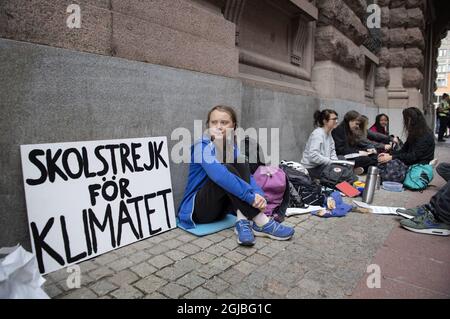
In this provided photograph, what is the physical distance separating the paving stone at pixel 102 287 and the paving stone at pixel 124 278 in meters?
0.03

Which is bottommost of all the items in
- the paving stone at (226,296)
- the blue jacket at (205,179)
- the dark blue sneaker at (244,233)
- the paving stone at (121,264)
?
the paving stone at (226,296)

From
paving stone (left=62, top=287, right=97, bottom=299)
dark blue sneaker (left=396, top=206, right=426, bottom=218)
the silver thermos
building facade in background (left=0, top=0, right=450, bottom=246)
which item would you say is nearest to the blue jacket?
building facade in background (left=0, top=0, right=450, bottom=246)

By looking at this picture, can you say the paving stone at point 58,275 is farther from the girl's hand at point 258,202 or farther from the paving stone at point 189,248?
the girl's hand at point 258,202

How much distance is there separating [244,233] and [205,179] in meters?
0.55

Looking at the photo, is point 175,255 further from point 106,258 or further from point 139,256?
point 106,258

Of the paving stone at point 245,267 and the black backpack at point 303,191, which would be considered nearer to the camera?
the paving stone at point 245,267

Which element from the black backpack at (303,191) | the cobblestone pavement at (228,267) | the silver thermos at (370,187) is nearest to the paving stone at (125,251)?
the cobblestone pavement at (228,267)

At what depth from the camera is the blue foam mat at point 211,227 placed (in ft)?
8.64

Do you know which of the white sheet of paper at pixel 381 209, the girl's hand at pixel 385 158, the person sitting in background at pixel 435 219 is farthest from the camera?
the girl's hand at pixel 385 158

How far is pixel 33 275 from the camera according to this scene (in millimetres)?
1610

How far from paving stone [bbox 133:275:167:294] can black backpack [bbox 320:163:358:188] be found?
3.01 m

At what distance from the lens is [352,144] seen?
560 cm

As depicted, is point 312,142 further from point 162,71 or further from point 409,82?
point 409,82

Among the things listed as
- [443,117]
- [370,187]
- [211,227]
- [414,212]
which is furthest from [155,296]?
[443,117]
